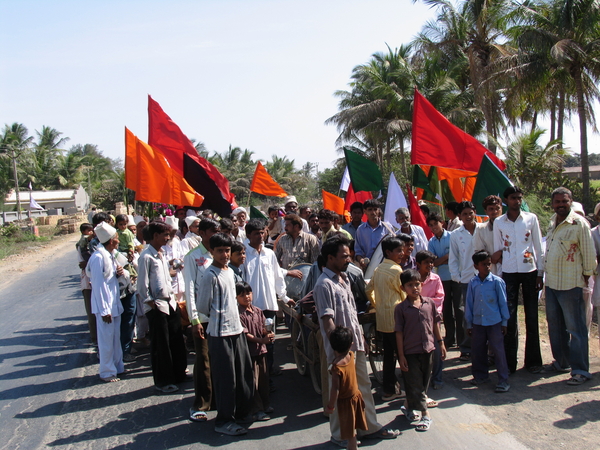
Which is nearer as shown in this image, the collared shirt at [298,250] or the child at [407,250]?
the child at [407,250]

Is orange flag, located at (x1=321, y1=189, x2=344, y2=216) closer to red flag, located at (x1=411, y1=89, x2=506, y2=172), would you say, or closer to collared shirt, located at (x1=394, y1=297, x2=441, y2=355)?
red flag, located at (x1=411, y1=89, x2=506, y2=172)

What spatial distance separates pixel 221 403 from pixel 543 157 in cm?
2259

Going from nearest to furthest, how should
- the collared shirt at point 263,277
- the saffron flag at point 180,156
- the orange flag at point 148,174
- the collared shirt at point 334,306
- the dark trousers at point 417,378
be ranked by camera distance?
1. the collared shirt at point 334,306
2. the dark trousers at point 417,378
3. the collared shirt at point 263,277
4. the orange flag at point 148,174
5. the saffron flag at point 180,156

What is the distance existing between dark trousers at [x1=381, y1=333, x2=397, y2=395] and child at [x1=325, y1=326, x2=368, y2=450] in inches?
42.8

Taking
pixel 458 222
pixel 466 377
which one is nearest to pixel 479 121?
pixel 458 222

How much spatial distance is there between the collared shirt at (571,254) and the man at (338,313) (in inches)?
104

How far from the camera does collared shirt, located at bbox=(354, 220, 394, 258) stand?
689cm

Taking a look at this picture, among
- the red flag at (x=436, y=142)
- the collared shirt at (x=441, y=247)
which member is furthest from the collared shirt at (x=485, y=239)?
the red flag at (x=436, y=142)

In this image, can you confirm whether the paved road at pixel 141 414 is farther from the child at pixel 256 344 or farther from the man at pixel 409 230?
the man at pixel 409 230

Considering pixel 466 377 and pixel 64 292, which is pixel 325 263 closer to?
pixel 466 377

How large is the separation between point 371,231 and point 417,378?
8.48ft

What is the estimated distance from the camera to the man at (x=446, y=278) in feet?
22.5

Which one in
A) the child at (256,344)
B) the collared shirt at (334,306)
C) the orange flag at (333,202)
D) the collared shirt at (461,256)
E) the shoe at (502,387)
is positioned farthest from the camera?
the orange flag at (333,202)

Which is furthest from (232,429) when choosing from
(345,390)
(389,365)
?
(389,365)
